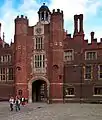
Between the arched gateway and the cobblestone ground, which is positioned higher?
the arched gateway

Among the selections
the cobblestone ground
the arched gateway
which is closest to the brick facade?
the arched gateway

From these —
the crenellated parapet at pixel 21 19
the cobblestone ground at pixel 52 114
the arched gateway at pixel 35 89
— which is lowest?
the cobblestone ground at pixel 52 114

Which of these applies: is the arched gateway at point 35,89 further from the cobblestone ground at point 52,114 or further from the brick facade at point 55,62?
the cobblestone ground at point 52,114

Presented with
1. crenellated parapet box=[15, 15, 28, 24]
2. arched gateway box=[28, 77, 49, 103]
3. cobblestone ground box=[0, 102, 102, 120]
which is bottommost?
cobblestone ground box=[0, 102, 102, 120]

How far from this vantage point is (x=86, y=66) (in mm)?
53625

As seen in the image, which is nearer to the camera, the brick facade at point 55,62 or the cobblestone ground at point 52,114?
the cobblestone ground at point 52,114

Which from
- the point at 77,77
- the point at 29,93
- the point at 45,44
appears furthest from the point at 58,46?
the point at 29,93

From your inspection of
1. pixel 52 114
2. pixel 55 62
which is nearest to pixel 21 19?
pixel 55 62

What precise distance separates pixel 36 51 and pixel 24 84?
612 centimetres

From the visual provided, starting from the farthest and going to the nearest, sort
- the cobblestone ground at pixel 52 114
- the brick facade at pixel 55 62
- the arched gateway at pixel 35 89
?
the arched gateway at pixel 35 89 < the brick facade at pixel 55 62 < the cobblestone ground at pixel 52 114

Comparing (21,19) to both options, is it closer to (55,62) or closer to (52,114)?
(55,62)

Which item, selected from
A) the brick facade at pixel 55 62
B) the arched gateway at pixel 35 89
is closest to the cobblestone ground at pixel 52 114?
the brick facade at pixel 55 62

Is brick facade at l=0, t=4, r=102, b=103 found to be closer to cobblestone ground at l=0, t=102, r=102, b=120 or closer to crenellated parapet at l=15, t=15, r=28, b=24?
crenellated parapet at l=15, t=15, r=28, b=24

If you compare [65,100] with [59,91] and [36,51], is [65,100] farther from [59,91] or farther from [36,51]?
[36,51]
